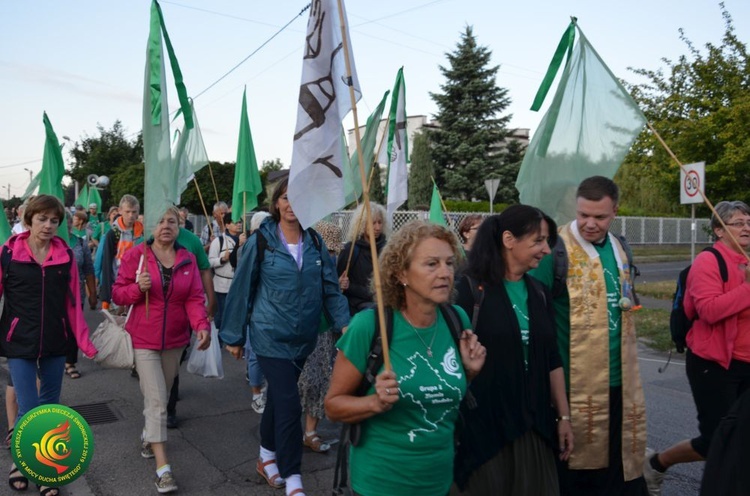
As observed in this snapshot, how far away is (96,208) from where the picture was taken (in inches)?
648

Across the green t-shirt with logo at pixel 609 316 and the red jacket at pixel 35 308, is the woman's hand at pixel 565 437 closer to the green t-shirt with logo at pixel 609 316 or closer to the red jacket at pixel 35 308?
the green t-shirt with logo at pixel 609 316

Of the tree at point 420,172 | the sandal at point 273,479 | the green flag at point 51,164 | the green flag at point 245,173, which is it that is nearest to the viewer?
the sandal at point 273,479

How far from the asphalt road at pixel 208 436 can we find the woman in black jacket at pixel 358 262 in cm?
121

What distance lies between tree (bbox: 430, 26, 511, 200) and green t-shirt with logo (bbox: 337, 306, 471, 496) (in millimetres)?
34096

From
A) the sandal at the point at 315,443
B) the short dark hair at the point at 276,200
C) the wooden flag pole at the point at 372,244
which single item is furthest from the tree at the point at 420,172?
the wooden flag pole at the point at 372,244

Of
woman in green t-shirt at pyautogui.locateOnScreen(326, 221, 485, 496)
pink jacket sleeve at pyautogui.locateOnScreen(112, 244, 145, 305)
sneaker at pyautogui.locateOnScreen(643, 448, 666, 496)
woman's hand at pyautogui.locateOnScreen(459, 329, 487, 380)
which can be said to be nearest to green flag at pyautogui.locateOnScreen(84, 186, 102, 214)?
pink jacket sleeve at pyautogui.locateOnScreen(112, 244, 145, 305)

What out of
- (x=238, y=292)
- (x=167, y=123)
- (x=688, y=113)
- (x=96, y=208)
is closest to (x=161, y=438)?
(x=238, y=292)

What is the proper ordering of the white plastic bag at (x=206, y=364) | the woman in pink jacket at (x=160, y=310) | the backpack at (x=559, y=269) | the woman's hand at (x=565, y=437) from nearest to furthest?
1. the woman's hand at (x=565, y=437)
2. the backpack at (x=559, y=269)
3. the woman in pink jacket at (x=160, y=310)
4. the white plastic bag at (x=206, y=364)

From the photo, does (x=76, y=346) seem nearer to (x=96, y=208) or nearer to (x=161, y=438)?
(x=161, y=438)

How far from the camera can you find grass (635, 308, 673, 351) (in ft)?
34.6

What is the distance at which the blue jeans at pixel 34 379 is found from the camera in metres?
4.75

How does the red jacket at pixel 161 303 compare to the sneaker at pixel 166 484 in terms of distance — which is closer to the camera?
the sneaker at pixel 166 484

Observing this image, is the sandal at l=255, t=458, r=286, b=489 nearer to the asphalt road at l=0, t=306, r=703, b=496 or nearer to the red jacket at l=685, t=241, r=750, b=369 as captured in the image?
the asphalt road at l=0, t=306, r=703, b=496

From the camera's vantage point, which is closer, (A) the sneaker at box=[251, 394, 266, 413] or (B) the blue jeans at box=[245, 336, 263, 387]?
(B) the blue jeans at box=[245, 336, 263, 387]
